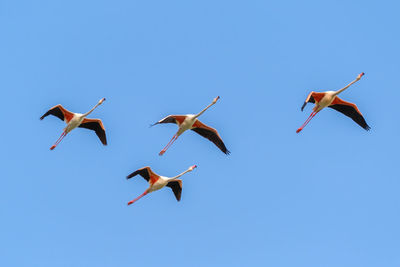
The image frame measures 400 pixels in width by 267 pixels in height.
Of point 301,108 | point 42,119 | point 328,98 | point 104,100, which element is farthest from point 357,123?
point 42,119

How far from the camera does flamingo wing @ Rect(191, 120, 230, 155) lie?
3862cm

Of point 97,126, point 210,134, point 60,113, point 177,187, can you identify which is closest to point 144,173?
point 177,187

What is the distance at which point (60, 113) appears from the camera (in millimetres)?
38625

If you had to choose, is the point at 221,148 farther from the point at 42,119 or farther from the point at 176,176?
the point at 42,119

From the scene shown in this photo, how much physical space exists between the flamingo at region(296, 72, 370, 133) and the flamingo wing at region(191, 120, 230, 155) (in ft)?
12.4

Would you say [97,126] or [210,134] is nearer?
[210,134]

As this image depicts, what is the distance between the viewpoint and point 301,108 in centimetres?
3381

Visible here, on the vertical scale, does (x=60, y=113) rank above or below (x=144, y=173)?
above

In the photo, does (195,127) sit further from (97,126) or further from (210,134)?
(97,126)

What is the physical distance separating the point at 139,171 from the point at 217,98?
4.95 metres

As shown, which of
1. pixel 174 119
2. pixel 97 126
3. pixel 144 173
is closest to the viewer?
pixel 144 173

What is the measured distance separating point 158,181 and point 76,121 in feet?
17.0

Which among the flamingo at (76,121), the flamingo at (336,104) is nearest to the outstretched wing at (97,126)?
the flamingo at (76,121)

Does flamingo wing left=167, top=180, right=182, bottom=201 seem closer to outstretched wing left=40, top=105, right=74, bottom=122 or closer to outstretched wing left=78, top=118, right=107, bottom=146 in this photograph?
outstretched wing left=78, top=118, right=107, bottom=146
